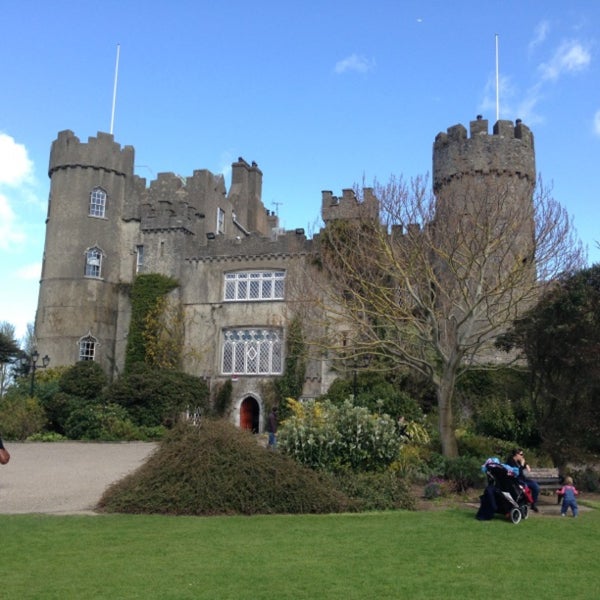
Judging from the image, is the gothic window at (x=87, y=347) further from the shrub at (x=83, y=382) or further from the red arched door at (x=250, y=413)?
the red arched door at (x=250, y=413)

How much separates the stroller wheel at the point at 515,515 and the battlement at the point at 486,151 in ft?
70.7

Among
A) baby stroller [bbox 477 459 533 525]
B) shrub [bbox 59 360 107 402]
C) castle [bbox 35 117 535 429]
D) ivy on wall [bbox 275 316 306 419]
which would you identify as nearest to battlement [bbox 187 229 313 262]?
castle [bbox 35 117 535 429]

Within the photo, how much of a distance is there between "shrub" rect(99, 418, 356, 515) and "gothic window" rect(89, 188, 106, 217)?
25.6 metres

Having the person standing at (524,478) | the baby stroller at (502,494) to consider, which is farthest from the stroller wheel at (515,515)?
the person standing at (524,478)

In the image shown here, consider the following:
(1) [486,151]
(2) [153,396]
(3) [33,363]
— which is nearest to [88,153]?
(3) [33,363]

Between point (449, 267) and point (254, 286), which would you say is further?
point (254, 286)

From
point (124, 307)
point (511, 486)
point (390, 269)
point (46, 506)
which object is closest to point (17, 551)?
point (46, 506)

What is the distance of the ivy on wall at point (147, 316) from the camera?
33.1m

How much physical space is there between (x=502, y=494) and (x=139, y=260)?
2793 cm

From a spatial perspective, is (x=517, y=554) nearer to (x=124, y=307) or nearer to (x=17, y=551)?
(x=17, y=551)

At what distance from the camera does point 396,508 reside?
40.3 ft

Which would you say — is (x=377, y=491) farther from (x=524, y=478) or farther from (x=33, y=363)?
(x=33, y=363)

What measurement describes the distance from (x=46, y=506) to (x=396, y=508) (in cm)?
633

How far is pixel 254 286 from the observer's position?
3397 cm
